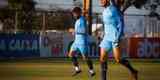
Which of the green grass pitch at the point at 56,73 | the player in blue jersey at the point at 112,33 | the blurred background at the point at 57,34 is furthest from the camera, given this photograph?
the blurred background at the point at 57,34

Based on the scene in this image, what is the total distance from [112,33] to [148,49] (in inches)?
904

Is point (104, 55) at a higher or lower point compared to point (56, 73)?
higher

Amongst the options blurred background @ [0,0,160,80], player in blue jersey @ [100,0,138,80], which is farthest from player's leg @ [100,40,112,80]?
blurred background @ [0,0,160,80]

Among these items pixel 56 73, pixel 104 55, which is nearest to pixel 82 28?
pixel 56 73

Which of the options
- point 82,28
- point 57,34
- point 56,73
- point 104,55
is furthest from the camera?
point 57,34

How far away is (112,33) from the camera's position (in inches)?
550

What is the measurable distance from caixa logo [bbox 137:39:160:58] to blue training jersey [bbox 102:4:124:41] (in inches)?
896

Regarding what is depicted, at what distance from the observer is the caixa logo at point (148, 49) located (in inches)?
1444

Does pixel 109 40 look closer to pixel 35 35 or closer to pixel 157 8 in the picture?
pixel 35 35

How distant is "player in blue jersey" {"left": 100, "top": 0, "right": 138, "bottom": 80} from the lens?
13883 mm

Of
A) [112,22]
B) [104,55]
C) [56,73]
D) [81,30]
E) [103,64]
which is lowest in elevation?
[56,73]

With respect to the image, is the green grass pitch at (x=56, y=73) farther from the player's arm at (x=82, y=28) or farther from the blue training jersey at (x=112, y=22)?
the blue training jersey at (x=112, y=22)

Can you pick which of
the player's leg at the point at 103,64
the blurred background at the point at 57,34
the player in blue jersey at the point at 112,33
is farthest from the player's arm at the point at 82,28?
the blurred background at the point at 57,34

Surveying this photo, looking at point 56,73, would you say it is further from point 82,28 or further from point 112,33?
point 112,33
